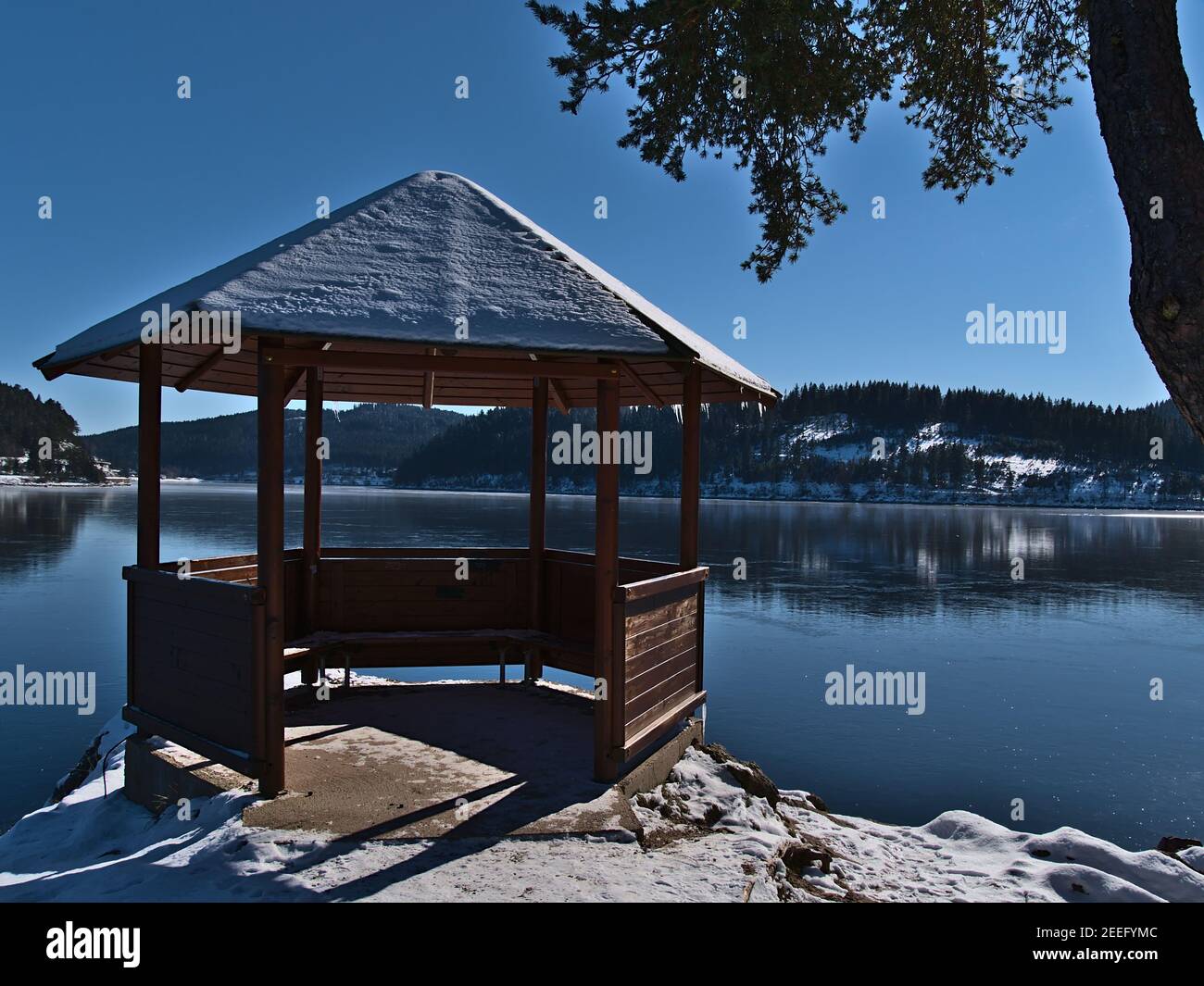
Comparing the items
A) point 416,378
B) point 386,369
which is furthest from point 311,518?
point 386,369

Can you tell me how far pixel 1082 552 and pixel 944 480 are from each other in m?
114

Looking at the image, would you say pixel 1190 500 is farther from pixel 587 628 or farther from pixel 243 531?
pixel 587 628

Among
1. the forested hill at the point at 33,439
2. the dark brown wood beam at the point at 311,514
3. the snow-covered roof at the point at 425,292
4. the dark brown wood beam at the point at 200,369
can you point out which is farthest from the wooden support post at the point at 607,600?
the forested hill at the point at 33,439

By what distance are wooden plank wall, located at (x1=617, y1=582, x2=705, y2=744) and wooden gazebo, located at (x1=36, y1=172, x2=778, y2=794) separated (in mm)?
21

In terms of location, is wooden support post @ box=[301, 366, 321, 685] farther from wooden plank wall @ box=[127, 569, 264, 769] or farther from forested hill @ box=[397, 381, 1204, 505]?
forested hill @ box=[397, 381, 1204, 505]

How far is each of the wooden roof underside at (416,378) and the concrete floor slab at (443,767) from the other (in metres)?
2.85

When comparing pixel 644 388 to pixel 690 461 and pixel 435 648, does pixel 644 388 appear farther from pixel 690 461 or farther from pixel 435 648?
pixel 435 648

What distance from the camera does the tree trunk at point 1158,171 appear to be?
14.2ft

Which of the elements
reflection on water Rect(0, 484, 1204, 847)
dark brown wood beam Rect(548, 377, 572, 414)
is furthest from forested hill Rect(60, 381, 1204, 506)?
dark brown wood beam Rect(548, 377, 572, 414)

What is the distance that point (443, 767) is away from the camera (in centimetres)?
650

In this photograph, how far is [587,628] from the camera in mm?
8945

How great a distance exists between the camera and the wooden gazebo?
573cm

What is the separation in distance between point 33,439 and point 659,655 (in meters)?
178
